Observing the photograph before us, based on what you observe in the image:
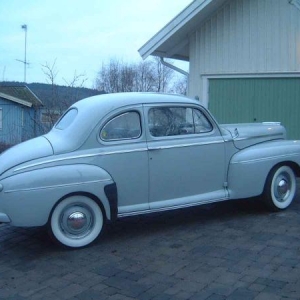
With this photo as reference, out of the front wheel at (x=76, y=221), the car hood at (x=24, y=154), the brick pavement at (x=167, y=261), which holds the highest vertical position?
the car hood at (x=24, y=154)

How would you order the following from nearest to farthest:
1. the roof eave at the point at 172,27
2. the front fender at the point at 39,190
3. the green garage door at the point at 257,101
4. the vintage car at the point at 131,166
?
the front fender at the point at 39,190
the vintage car at the point at 131,166
the roof eave at the point at 172,27
the green garage door at the point at 257,101

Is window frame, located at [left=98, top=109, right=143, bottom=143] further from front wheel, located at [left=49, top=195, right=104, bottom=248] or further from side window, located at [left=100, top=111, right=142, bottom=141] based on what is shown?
front wheel, located at [left=49, top=195, right=104, bottom=248]

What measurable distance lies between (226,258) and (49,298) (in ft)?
6.38

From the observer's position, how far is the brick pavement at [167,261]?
437 cm

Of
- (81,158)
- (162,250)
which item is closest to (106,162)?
(81,158)

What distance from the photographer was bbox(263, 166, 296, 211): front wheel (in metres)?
6.98

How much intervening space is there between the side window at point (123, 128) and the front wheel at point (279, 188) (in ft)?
7.22

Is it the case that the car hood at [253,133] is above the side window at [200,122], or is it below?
below

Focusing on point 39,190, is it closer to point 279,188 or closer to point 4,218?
point 4,218

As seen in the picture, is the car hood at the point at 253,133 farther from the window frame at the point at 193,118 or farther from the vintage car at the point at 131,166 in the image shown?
the window frame at the point at 193,118

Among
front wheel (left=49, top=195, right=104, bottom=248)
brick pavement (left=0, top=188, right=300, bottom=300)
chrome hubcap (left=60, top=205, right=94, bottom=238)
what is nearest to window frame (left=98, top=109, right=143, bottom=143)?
front wheel (left=49, top=195, right=104, bottom=248)

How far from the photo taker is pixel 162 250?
5527 millimetres

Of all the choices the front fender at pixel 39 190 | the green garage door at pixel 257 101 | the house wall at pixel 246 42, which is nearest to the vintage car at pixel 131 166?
the front fender at pixel 39 190

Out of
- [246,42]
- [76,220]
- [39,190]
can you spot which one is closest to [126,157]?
[76,220]
